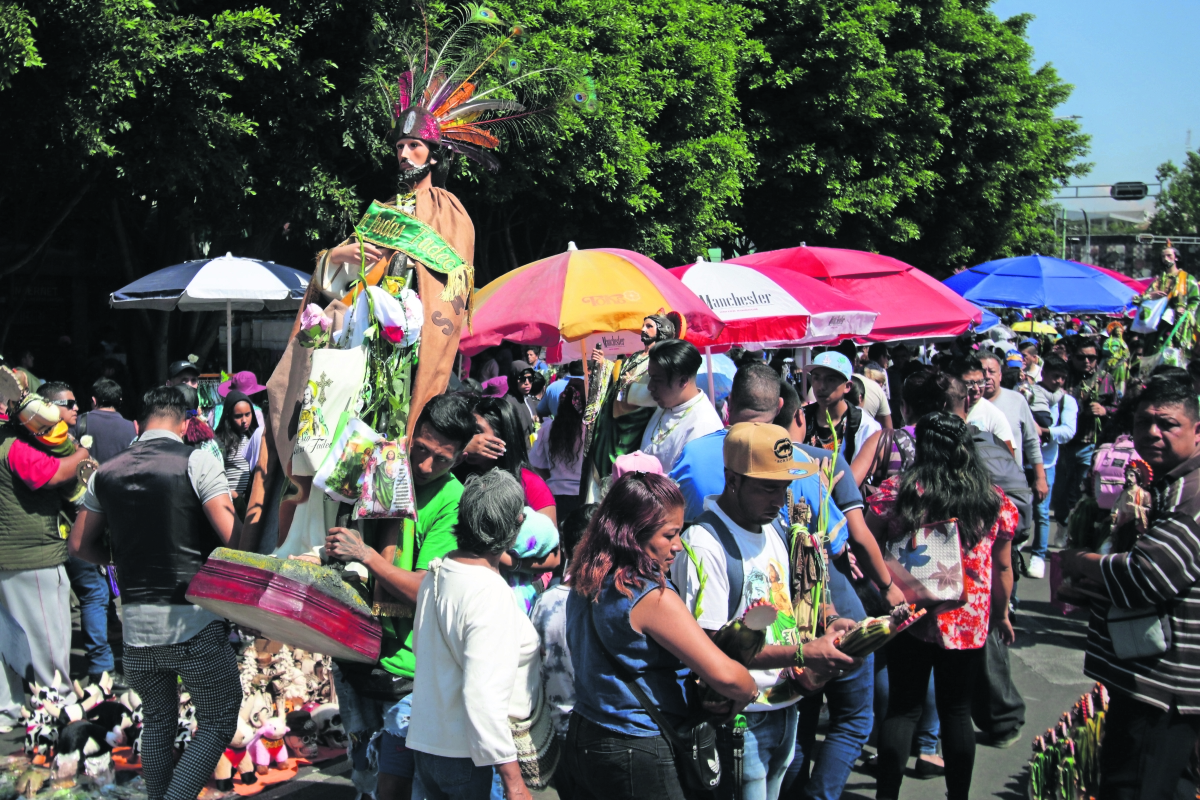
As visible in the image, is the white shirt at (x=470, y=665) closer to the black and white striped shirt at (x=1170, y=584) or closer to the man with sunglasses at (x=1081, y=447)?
the black and white striped shirt at (x=1170, y=584)

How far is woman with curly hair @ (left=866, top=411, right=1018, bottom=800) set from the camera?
14.0 ft

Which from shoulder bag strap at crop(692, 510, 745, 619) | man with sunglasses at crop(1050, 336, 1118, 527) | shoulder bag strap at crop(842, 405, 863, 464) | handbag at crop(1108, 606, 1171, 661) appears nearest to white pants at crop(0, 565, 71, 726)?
shoulder bag strap at crop(692, 510, 745, 619)

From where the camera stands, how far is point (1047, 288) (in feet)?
37.6

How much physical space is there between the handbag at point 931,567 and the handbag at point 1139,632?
0.74m

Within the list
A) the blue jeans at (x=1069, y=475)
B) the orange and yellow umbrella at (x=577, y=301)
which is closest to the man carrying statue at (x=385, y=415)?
the orange and yellow umbrella at (x=577, y=301)

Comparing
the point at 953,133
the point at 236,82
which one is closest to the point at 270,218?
the point at 236,82

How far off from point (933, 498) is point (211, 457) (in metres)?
3.11

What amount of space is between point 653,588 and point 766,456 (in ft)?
2.01

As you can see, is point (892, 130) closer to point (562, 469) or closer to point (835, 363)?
point (562, 469)

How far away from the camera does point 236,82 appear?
1008cm

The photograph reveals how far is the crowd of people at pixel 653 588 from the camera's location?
2.98 metres

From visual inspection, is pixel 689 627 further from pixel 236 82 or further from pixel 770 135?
pixel 770 135

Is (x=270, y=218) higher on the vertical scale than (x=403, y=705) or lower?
higher

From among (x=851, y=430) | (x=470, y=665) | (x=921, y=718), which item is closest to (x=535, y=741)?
(x=470, y=665)
